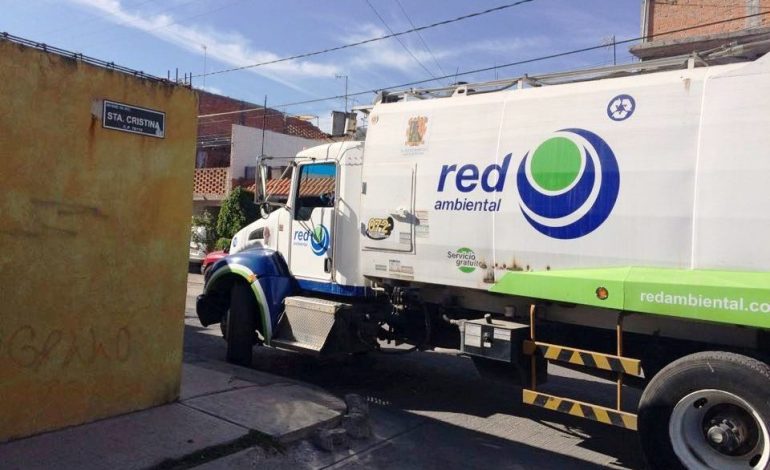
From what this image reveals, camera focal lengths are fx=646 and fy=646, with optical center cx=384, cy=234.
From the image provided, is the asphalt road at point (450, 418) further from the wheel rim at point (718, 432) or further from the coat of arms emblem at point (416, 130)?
the coat of arms emblem at point (416, 130)

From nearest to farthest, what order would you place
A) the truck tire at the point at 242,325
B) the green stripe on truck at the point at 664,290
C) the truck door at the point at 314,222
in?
the green stripe on truck at the point at 664,290
the truck door at the point at 314,222
the truck tire at the point at 242,325

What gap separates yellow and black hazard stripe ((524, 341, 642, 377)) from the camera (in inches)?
192

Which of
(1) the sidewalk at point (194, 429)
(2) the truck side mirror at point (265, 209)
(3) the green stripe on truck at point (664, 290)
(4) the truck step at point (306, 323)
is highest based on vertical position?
(2) the truck side mirror at point (265, 209)

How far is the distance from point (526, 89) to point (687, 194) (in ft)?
5.87

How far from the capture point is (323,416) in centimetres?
573

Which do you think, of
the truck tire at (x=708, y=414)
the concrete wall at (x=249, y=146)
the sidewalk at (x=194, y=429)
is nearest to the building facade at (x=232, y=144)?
the concrete wall at (x=249, y=146)

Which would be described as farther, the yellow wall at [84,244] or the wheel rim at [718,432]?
the yellow wall at [84,244]

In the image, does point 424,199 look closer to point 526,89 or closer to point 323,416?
point 526,89

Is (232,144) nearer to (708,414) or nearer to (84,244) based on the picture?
(84,244)

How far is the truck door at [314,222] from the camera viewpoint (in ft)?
24.4

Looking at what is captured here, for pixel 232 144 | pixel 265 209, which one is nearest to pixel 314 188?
pixel 265 209

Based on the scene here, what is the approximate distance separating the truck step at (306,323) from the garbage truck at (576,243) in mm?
23

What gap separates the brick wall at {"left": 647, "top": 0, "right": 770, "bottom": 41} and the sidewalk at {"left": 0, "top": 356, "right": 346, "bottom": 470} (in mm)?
16447

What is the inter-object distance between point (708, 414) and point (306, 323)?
4.17 meters
